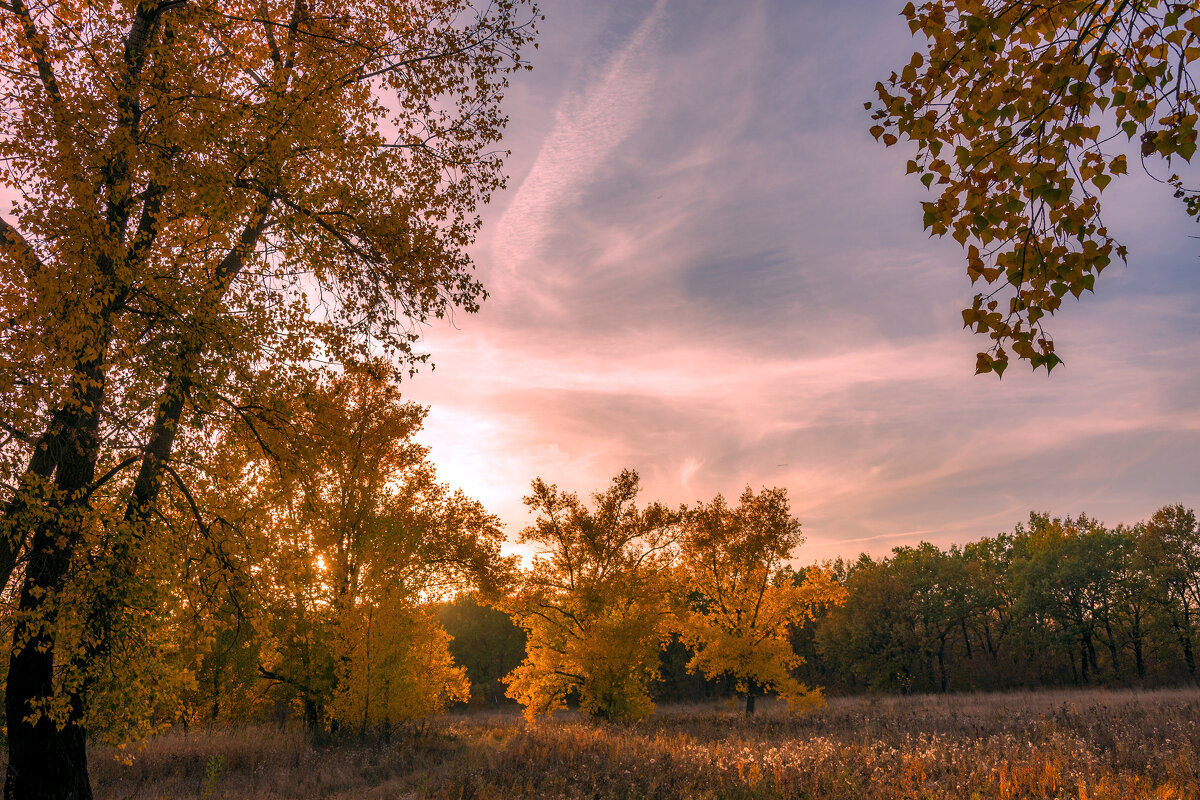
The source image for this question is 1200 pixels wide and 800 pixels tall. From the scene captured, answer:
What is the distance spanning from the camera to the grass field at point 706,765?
28.3 feet

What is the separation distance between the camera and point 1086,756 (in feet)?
30.5

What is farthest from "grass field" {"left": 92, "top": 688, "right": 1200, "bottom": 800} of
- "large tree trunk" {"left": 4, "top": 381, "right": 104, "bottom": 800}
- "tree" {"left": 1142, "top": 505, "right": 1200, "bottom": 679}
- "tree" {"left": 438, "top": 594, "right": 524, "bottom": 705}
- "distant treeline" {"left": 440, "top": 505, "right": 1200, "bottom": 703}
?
"tree" {"left": 438, "top": 594, "right": 524, "bottom": 705}

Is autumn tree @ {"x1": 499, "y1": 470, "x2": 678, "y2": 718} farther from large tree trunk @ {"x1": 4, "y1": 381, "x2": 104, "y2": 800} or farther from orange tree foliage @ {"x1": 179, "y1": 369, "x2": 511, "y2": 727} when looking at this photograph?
large tree trunk @ {"x1": 4, "y1": 381, "x2": 104, "y2": 800}

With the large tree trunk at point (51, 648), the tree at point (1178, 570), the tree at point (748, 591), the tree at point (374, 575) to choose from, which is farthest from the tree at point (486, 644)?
the large tree trunk at point (51, 648)

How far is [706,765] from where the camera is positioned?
10492 mm

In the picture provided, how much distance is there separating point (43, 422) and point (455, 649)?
191ft

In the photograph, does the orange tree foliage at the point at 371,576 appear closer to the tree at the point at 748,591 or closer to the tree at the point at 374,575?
the tree at the point at 374,575

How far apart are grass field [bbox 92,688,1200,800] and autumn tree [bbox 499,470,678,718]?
2.52 m

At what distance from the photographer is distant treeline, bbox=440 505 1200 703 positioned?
40281 millimetres

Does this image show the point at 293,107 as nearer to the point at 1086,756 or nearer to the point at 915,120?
the point at 915,120

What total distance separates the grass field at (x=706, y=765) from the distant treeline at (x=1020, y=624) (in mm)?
A: 21910

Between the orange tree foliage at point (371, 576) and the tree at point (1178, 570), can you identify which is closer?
the orange tree foliage at point (371, 576)

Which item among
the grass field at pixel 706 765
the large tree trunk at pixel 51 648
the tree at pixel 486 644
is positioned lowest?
the tree at pixel 486 644

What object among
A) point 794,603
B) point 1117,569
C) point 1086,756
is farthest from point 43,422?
point 1117,569
